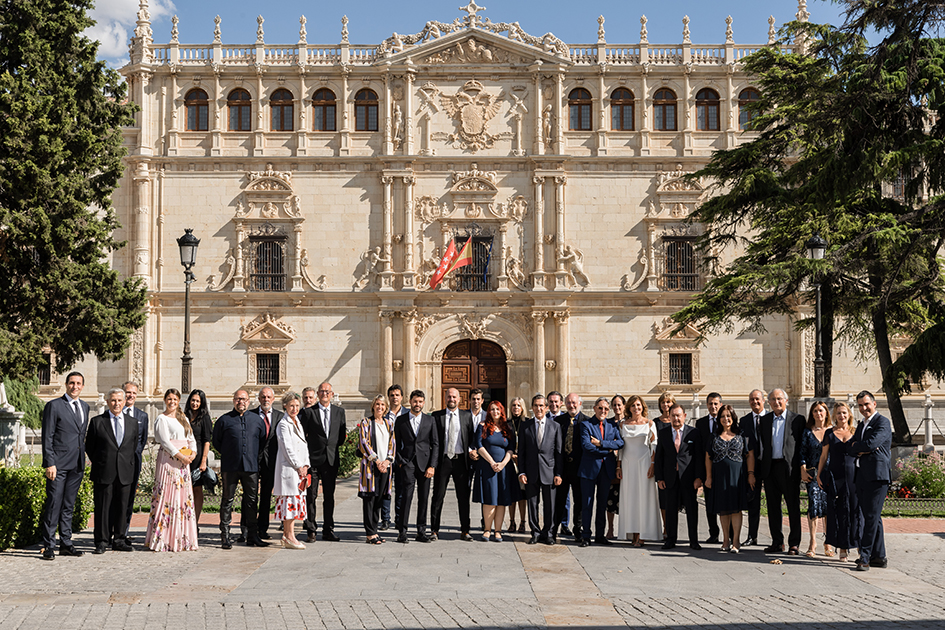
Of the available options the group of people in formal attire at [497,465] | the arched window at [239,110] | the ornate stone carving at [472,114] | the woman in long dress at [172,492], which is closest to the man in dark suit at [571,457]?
the group of people in formal attire at [497,465]

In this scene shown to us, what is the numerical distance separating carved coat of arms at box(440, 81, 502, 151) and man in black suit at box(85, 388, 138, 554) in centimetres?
2421

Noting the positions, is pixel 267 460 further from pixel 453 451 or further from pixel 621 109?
pixel 621 109

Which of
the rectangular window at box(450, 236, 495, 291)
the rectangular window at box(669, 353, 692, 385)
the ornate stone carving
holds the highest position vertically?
the ornate stone carving

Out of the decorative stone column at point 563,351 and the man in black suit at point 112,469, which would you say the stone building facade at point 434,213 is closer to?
the decorative stone column at point 563,351

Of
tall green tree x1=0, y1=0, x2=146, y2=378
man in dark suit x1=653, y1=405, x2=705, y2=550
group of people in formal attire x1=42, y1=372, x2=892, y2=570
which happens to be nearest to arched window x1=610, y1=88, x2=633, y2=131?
tall green tree x1=0, y1=0, x2=146, y2=378

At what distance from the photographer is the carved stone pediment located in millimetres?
32938

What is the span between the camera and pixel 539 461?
11672 millimetres

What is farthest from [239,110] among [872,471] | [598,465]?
[872,471]

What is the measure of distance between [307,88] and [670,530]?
87.1 feet

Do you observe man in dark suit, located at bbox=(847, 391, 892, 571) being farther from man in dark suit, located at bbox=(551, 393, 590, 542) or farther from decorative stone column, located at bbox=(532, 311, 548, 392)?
decorative stone column, located at bbox=(532, 311, 548, 392)

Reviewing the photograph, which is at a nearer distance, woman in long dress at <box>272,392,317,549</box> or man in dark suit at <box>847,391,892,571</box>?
man in dark suit at <box>847,391,892,571</box>

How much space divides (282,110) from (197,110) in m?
3.16

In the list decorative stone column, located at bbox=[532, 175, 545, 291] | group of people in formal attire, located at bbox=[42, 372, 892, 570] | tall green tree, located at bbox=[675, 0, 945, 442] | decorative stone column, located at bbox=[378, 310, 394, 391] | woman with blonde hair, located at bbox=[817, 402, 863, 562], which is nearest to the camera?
woman with blonde hair, located at bbox=[817, 402, 863, 562]

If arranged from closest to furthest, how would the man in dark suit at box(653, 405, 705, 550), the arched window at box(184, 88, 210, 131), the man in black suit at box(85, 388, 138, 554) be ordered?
the man in black suit at box(85, 388, 138, 554) < the man in dark suit at box(653, 405, 705, 550) < the arched window at box(184, 88, 210, 131)
